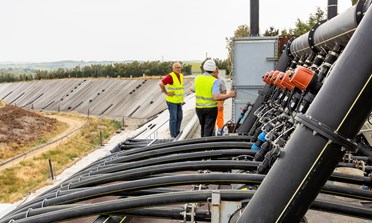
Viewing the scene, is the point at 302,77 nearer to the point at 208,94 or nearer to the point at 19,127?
the point at 208,94

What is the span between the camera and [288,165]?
1.65 meters

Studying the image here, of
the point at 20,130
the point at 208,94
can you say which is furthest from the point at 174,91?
the point at 20,130

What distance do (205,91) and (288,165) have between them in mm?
4583

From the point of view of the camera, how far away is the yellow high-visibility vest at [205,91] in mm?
6156

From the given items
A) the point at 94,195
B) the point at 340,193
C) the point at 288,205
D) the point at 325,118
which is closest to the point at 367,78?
the point at 325,118

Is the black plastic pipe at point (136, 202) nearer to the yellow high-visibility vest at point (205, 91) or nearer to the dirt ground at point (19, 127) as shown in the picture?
the yellow high-visibility vest at point (205, 91)

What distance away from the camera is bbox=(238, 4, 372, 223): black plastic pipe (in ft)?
5.01

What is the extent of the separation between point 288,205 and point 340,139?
37 centimetres

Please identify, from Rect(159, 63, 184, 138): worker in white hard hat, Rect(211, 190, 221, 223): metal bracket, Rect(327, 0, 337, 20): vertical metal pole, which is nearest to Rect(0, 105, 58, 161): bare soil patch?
Rect(159, 63, 184, 138): worker in white hard hat

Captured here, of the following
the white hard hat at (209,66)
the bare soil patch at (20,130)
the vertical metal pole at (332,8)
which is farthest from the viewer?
the bare soil patch at (20,130)

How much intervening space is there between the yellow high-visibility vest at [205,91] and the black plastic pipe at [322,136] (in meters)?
4.50

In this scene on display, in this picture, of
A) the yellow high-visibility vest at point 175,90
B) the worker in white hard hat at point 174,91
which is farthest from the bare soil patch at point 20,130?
the yellow high-visibility vest at point 175,90

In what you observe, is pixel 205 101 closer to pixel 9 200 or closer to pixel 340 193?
pixel 340 193

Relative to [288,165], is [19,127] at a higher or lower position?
lower
